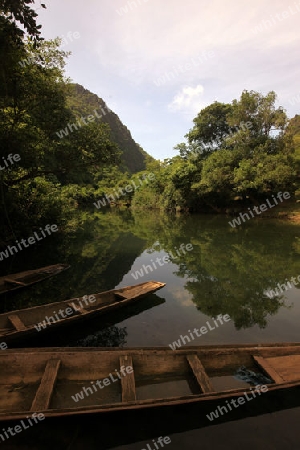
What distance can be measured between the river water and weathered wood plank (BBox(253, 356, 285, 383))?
0.31 meters

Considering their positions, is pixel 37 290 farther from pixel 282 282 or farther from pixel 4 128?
pixel 282 282

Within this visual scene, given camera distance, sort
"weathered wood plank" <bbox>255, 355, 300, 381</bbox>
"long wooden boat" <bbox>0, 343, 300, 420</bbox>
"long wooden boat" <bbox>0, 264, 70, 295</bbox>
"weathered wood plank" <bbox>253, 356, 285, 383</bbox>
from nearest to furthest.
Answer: "long wooden boat" <bbox>0, 343, 300, 420</bbox>, "weathered wood plank" <bbox>253, 356, 285, 383</bbox>, "weathered wood plank" <bbox>255, 355, 300, 381</bbox>, "long wooden boat" <bbox>0, 264, 70, 295</bbox>

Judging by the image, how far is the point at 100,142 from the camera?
12.8m

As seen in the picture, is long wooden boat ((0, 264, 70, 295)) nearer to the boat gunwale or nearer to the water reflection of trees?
the water reflection of trees

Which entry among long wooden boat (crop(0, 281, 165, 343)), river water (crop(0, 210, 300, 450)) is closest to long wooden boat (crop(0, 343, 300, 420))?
river water (crop(0, 210, 300, 450))

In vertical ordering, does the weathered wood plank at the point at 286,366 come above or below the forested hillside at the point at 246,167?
below

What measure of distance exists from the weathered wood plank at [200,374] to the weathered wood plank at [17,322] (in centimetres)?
338

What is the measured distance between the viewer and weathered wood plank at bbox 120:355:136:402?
3.72 metres

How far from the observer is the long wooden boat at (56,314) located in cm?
545

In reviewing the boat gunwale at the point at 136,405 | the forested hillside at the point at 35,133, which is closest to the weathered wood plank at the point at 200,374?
the boat gunwale at the point at 136,405

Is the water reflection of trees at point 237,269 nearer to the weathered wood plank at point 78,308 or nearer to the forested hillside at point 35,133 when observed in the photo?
the weathered wood plank at point 78,308

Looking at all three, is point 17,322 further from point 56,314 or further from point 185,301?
point 185,301

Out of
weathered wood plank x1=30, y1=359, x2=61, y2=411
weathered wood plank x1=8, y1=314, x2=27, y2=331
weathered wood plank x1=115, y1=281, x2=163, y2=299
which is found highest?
weathered wood plank x1=8, y1=314, x2=27, y2=331

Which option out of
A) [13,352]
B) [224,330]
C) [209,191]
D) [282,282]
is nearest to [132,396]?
[13,352]
